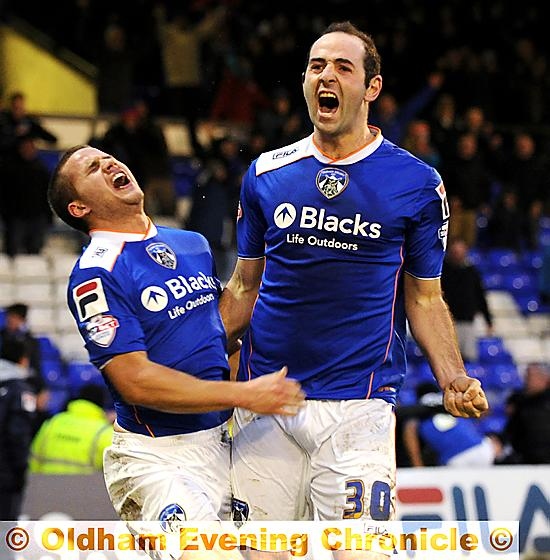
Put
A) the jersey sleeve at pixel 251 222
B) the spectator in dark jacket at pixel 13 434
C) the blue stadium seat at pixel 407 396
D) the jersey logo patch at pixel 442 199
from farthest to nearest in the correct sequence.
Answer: the blue stadium seat at pixel 407 396
the spectator in dark jacket at pixel 13 434
the jersey sleeve at pixel 251 222
the jersey logo patch at pixel 442 199

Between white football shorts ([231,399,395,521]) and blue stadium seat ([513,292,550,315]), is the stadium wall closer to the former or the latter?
blue stadium seat ([513,292,550,315])

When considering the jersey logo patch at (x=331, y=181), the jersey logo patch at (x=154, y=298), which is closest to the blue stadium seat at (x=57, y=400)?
the jersey logo patch at (x=154, y=298)

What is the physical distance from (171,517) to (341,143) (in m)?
Answer: 1.51

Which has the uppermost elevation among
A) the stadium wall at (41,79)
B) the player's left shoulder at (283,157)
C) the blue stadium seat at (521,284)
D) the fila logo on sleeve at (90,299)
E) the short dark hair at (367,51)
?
the stadium wall at (41,79)

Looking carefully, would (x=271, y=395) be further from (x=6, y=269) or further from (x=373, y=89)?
(x=6, y=269)

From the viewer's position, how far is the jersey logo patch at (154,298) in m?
4.86

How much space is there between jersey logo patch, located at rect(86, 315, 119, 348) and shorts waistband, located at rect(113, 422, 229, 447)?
0.43m

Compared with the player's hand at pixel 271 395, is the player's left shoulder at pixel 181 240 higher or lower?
higher

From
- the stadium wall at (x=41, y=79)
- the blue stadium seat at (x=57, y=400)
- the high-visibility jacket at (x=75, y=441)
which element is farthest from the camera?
the stadium wall at (x=41, y=79)

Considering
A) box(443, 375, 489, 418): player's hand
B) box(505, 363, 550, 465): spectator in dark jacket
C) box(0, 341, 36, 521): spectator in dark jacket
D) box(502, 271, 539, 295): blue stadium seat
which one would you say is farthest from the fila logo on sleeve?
box(502, 271, 539, 295): blue stadium seat

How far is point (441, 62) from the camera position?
18.5 meters

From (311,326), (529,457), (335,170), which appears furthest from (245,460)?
(529,457)

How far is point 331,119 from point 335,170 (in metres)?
0.19

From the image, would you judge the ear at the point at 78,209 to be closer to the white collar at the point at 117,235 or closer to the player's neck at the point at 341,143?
the white collar at the point at 117,235
